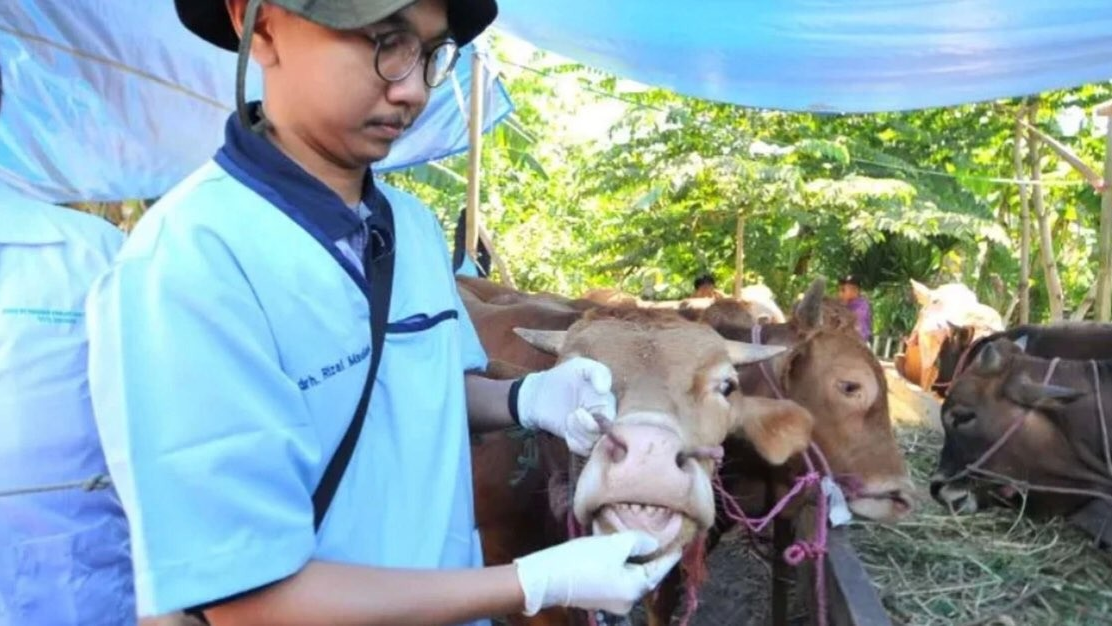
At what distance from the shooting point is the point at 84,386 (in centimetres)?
200

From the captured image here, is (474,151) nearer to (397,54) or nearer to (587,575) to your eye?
(397,54)

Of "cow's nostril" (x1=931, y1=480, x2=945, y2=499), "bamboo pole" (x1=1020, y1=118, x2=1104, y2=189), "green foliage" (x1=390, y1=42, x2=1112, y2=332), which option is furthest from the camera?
"green foliage" (x1=390, y1=42, x2=1112, y2=332)

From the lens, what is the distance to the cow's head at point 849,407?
3.64 metres

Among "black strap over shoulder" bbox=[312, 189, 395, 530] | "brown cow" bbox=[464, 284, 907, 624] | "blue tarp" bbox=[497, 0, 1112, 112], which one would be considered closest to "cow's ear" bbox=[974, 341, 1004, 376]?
"brown cow" bbox=[464, 284, 907, 624]

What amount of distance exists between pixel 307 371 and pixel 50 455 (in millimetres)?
938

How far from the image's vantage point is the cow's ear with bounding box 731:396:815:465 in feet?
8.99

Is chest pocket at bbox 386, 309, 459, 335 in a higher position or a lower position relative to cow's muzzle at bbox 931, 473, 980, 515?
higher

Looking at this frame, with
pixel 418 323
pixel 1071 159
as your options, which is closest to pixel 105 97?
pixel 418 323

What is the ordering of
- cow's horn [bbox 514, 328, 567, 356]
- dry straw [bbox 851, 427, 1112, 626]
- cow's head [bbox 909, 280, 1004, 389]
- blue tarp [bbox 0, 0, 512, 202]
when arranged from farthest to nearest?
cow's head [bbox 909, 280, 1004, 389] < blue tarp [bbox 0, 0, 512, 202] < dry straw [bbox 851, 427, 1112, 626] < cow's horn [bbox 514, 328, 567, 356]

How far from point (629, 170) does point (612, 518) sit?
51.1ft

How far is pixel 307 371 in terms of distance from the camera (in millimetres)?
1370

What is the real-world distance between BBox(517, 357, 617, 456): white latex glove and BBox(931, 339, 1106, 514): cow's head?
3.23m

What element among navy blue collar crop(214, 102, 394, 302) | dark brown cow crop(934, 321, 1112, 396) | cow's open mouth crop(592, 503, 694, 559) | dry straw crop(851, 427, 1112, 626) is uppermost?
navy blue collar crop(214, 102, 394, 302)

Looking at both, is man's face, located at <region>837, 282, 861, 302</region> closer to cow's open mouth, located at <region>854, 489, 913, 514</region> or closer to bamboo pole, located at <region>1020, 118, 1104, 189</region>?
bamboo pole, located at <region>1020, 118, 1104, 189</region>
